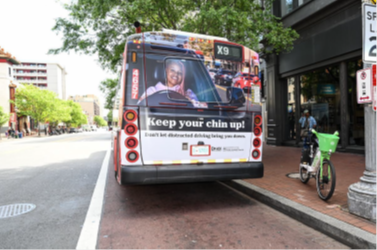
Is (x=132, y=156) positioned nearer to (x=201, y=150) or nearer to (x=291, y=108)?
(x=201, y=150)

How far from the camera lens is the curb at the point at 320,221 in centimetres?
300

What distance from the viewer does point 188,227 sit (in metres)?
3.66

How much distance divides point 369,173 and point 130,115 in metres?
3.53

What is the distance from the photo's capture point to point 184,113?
423 centimetres

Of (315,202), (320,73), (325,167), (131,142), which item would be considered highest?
(320,73)

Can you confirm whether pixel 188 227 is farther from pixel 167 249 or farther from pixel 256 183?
pixel 256 183

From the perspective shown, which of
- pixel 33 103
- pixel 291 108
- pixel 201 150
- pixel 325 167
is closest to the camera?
pixel 201 150

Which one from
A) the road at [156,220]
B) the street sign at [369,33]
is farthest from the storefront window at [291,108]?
the street sign at [369,33]

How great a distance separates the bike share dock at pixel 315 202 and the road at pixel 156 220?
145 millimetres

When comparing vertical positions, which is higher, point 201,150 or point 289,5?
point 289,5

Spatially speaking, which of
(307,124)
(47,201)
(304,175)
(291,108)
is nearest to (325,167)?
(304,175)

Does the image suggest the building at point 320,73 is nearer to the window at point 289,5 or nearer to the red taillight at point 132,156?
the window at point 289,5

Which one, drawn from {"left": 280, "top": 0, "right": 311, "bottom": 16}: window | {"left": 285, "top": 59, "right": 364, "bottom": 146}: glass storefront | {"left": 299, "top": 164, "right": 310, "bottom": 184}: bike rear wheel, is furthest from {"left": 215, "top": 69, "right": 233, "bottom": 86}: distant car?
{"left": 280, "top": 0, "right": 311, "bottom": 16}: window

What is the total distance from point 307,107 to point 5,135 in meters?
47.3
